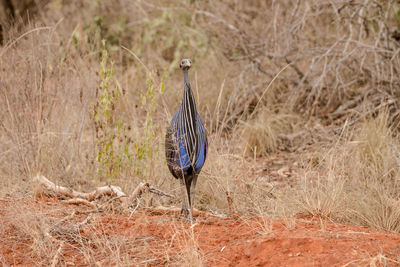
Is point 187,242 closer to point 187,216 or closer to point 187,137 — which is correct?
point 187,216

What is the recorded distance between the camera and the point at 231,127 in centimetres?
539

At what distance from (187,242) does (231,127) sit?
8.44ft

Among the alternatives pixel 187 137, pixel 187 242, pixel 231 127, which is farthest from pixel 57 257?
pixel 231 127

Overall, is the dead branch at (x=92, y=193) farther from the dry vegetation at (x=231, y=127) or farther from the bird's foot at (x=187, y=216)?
the bird's foot at (x=187, y=216)

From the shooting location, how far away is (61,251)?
2973mm

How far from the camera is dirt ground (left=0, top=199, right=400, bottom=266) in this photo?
2660 millimetres

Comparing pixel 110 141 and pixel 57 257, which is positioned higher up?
pixel 110 141

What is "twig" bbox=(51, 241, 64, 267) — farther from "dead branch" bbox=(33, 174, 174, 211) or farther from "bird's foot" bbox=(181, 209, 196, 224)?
"bird's foot" bbox=(181, 209, 196, 224)

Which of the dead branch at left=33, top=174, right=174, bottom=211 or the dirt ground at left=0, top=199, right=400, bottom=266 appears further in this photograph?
the dead branch at left=33, top=174, right=174, bottom=211

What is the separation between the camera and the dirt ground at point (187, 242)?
2660mm

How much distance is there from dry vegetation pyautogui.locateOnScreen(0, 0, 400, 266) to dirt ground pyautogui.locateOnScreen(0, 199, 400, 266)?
3cm

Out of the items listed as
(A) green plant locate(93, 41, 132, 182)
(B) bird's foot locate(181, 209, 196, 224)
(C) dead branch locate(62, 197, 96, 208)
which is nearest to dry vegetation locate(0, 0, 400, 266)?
(A) green plant locate(93, 41, 132, 182)

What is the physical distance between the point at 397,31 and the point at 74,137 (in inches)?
161

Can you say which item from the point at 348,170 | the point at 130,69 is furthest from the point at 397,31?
the point at 130,69
